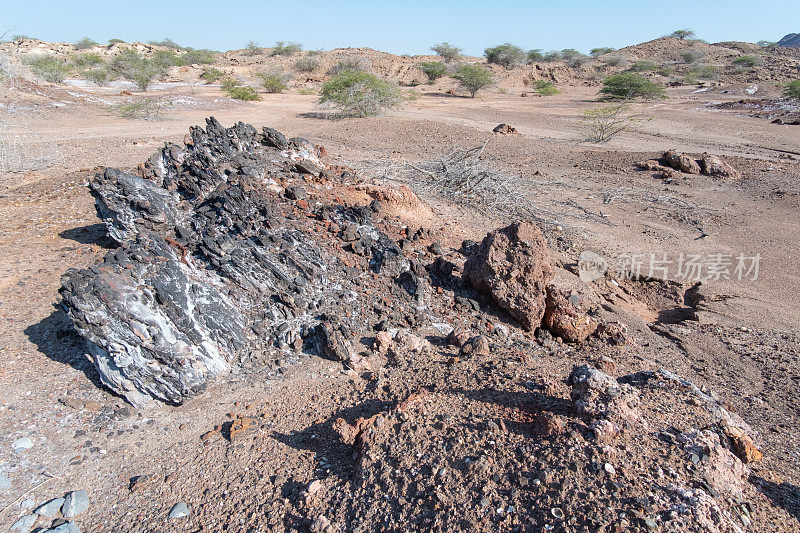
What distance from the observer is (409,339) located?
339 cm

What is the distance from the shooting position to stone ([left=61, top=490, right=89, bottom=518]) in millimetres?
2122

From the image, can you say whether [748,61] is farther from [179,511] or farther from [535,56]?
[179,511]

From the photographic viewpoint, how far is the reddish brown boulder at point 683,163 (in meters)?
9.48

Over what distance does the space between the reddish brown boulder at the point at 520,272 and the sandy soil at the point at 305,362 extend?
522mm

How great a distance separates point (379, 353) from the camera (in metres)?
3.30

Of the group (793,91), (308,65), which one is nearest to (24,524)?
(793,91)

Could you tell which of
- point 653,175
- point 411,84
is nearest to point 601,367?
point 653,175

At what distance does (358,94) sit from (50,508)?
16.5m

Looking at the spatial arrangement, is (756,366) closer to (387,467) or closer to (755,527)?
(755,527)

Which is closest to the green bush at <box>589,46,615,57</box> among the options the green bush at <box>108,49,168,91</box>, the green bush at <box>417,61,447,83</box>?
the green bush at <box>417,61,447,83</box>

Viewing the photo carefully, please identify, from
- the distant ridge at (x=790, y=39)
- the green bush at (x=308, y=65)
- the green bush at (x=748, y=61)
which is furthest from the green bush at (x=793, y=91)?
the distant ridge at (x=790, y=39)

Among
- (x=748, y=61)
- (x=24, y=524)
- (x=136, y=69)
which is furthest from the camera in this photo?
(x=748, y=61)

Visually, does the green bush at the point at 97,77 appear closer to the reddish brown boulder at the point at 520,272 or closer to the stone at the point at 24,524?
the reddish brown boulder at the point at 520,272

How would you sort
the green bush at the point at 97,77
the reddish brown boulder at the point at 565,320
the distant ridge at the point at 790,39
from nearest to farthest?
the reddish brown boulder at the point at 565,320
the green bush at the point at 97,77
the distant ridge at the point at 790,39
